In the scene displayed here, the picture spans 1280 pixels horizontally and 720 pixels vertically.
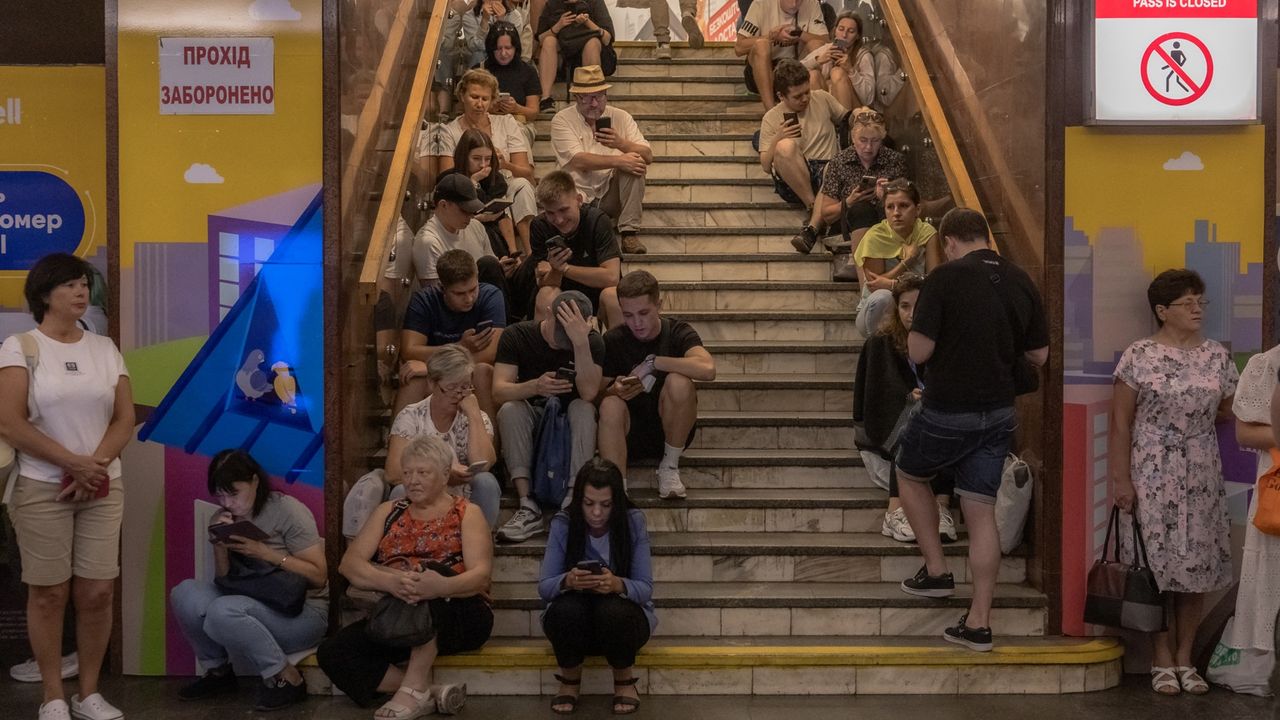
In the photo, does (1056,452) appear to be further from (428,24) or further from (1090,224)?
(428,24)

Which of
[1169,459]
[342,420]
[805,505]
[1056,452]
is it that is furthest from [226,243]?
[1169,459]

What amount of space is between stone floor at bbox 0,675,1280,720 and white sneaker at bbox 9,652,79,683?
226 millimetres

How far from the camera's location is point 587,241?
22.7ft

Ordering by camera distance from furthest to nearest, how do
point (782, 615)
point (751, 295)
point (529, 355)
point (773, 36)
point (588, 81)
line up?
1. point (773, 36)
2. point (588, 81)
3. point (751, 295)
4. point (529, 355)
5. point (782, 615)

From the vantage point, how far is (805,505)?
6.18 m

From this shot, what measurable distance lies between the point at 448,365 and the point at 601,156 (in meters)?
2.78

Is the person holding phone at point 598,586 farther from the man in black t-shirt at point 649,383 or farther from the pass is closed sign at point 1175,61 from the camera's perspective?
the pass is closed sign at point 1175,61

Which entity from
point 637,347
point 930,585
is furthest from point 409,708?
point 930,585

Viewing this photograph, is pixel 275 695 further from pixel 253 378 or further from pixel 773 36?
Answer: pixel 773 36

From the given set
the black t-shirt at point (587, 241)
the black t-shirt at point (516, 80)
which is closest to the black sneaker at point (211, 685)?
the black t-shirt at point (587, 241)

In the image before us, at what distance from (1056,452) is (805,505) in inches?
43.3

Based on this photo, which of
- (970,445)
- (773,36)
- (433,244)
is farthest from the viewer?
(773,36)

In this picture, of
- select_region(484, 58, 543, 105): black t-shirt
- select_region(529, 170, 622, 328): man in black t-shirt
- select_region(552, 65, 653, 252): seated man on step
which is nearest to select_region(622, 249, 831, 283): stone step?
select_region(552, 65, 653, 252): seated man on step

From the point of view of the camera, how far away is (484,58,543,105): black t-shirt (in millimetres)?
9305
